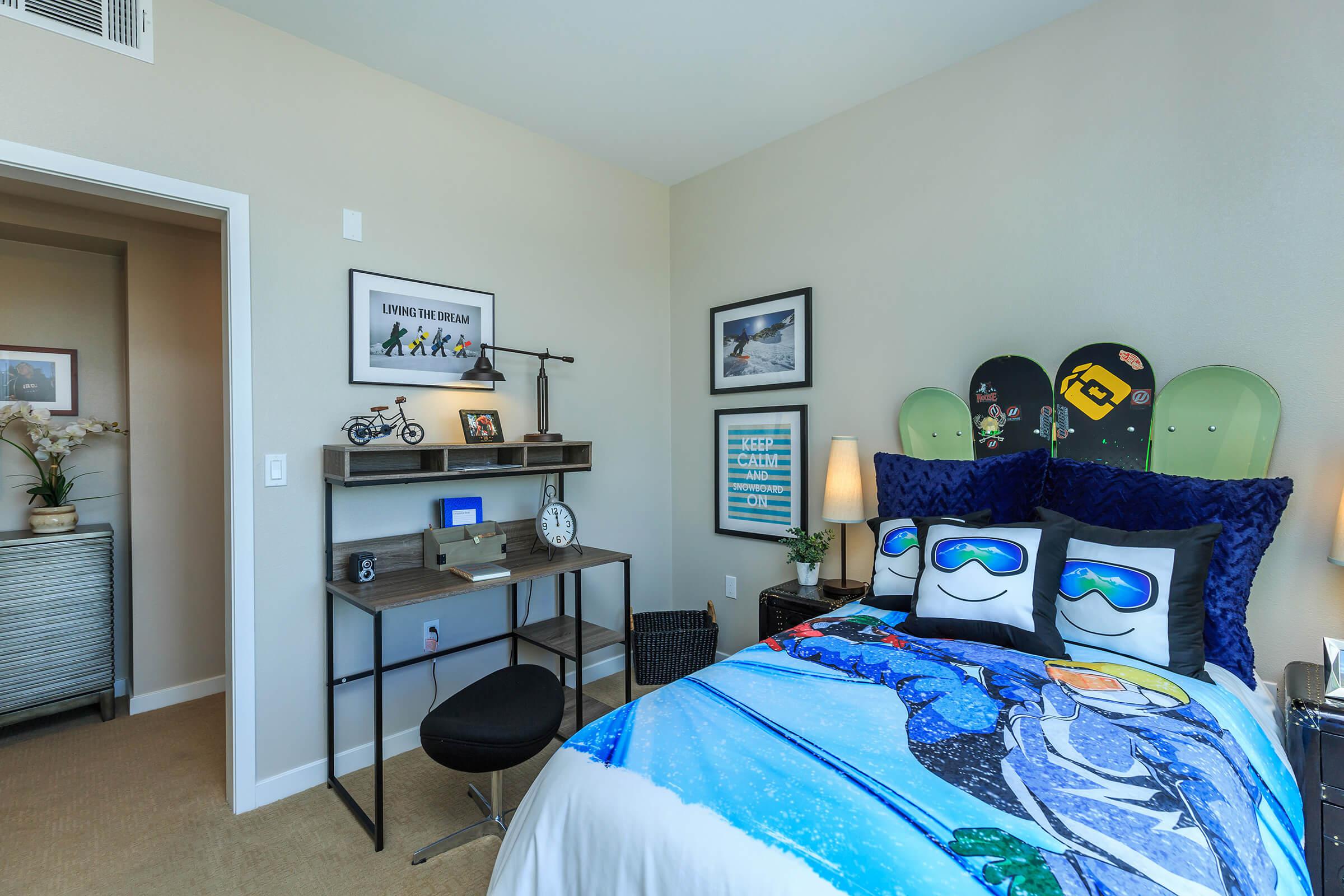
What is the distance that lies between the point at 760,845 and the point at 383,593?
1721 mm

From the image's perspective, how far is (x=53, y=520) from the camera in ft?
9.17

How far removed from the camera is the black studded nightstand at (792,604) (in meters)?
2.58

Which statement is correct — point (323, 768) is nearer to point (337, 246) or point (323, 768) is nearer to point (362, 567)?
point (362, 567)

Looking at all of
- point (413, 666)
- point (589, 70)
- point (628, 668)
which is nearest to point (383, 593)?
point (413, 666)

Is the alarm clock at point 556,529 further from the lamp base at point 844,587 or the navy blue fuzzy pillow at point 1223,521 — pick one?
the navy blue fuzzy pillow at point 1223,521

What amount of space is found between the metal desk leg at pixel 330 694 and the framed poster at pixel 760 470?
77.2 inches

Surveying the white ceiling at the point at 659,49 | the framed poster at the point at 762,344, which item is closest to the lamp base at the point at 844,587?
the framed poster at the point at 762,344

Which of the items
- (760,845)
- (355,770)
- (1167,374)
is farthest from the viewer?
(355,770)

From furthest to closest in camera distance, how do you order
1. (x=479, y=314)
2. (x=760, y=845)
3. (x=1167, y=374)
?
(x=479, y=314), (x=1167, y=374), (x=760, y=845)

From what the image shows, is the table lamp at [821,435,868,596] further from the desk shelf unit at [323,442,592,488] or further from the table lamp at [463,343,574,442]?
the table lamp at [463,343,574,442]

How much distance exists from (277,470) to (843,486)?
7.51ft

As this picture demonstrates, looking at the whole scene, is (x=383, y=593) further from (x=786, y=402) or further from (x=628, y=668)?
(x=786, y=402)

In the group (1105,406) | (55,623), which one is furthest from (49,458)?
(1105,406)

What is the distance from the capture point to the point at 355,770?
2.53 m
